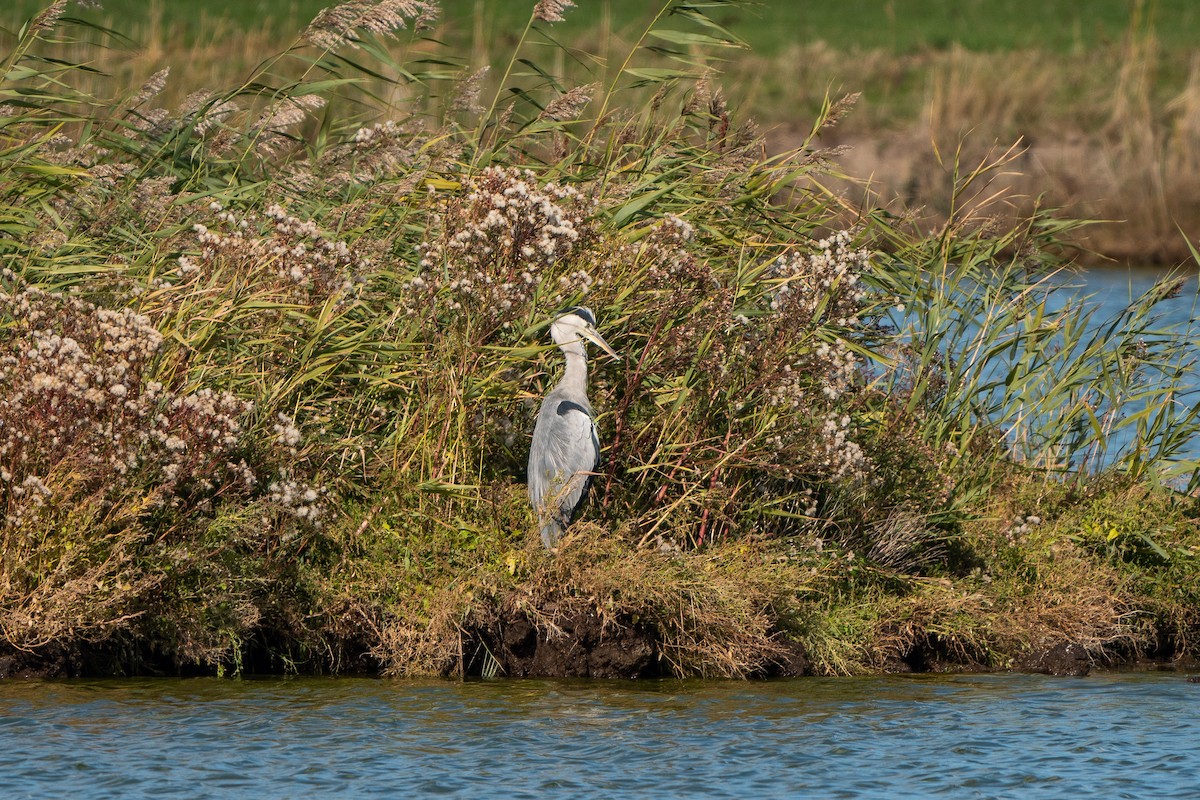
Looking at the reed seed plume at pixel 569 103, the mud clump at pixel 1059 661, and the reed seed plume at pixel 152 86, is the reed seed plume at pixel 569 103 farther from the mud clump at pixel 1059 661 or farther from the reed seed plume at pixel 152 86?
the mud clump at pixel 1059 661

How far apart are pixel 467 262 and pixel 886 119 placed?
16073 millimetres

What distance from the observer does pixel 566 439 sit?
6531 millimetres

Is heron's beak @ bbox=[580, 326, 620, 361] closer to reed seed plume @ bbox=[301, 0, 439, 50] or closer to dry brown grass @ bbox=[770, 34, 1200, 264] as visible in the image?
reed seed plume @ bbox=[301, 0, 439, 50]

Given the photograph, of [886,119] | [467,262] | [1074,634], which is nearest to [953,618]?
[1074,634]

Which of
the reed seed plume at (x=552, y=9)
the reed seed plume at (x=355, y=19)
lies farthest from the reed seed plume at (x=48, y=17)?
the reed seed plume at (x=552, y=9)

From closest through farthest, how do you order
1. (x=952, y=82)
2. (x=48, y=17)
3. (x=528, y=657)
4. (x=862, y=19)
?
(x=528, y=657), (x=48, y=17), (x=952, y=82), (x=862, y=19)

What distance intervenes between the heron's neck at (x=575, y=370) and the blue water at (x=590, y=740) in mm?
1206

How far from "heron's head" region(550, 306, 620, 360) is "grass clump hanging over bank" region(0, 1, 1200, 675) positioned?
0.62 feet

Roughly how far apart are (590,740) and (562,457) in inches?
50.5

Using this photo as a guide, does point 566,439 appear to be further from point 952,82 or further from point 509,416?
point 952,82

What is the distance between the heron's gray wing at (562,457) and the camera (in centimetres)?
651

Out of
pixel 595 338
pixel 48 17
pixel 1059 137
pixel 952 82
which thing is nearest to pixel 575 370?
pixel 595 338

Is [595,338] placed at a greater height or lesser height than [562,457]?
greater

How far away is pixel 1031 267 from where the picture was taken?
26.9ft
